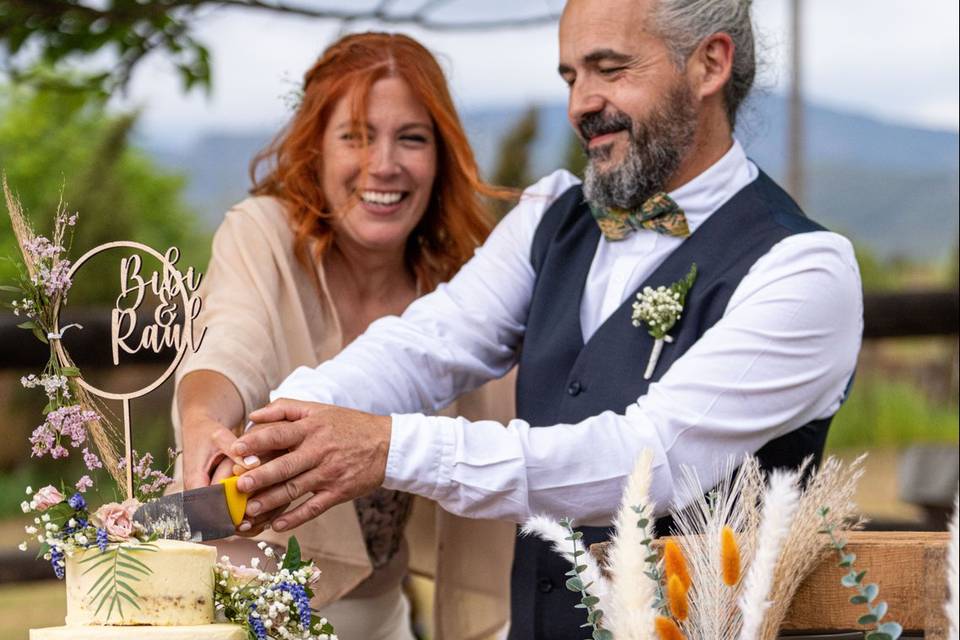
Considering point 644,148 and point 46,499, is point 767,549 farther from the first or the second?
point 644,148

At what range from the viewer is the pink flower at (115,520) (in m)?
1.68

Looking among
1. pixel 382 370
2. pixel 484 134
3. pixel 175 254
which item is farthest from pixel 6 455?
pixel 175 254

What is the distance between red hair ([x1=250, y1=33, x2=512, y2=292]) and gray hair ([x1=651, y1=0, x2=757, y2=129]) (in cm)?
61

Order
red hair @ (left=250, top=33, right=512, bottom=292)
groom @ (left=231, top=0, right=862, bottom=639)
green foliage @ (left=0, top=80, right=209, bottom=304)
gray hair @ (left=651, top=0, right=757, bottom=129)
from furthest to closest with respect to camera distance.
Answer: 1. green foliage @ (left=0, top=80, right=209, bottom=304)
2. red hair @ (left=250, top=33, right=512, bottom=292)
3. gray hair @ (left=651, top=0, right=757, bottom=129)
4. groom @ (left=231, top=0, right=862, bottom=639)

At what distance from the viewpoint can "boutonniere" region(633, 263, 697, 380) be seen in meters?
2.60

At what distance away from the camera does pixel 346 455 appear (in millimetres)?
2209

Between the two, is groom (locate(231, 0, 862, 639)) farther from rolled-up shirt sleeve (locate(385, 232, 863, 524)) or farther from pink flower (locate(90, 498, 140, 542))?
pink flower (locate(90, 498, 140, 542))

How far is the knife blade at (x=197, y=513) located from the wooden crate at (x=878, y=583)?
84cm

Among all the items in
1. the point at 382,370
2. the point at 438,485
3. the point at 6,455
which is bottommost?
the point at 6,455

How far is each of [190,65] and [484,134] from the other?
1034 mm

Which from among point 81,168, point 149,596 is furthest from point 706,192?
point 81,168

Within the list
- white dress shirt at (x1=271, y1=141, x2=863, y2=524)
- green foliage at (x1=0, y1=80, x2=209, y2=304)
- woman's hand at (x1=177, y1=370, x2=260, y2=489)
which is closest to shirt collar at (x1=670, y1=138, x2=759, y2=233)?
white dress shirt at (x1=271, y1=141, x2=863, y2=524)

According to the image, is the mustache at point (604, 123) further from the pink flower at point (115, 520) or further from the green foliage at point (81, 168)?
the green foliage at point (81, 168)

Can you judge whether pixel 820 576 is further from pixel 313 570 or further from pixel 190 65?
pixel 190 65
